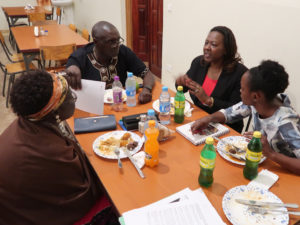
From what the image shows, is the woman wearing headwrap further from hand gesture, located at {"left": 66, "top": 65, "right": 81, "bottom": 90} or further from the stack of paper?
hand gesture, located at {"left": 66, "top": 65, "right": 81, "bottom": 90}

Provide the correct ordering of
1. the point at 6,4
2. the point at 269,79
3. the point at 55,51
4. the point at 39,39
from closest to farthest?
the point at 269,79, the point at 55,51, the point at 39,39, the point at 6,4

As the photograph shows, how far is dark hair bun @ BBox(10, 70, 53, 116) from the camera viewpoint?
3.70 feet

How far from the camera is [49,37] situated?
160 inches

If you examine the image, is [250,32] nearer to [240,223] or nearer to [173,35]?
[173,35]

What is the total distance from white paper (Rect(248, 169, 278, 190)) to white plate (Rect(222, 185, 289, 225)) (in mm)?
54

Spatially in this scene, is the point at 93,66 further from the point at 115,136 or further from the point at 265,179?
the point at 265,179

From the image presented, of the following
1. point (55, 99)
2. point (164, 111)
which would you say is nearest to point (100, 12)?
point (164, 111)

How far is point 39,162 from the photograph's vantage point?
1.13 metres

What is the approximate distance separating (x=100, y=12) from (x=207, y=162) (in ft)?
18.1

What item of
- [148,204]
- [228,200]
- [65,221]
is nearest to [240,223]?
[228,200]

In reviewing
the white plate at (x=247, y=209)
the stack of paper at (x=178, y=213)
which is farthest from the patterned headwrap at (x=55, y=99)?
the white plate at (x=247, y=209)

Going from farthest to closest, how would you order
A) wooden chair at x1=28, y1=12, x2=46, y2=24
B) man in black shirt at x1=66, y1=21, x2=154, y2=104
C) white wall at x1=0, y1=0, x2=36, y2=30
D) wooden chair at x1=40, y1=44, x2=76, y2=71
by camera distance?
white wall at x1=0, y1=0, x2=36, y2=30 → wooden chair at x1=28, y1=12, x2=46, y2=24 → wooden chair at x1=40, y1=44, x2=76, y2=71 → man in black shirt at x1=66, y1=21, x2=154, y2=104

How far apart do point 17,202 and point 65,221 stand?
0.25m

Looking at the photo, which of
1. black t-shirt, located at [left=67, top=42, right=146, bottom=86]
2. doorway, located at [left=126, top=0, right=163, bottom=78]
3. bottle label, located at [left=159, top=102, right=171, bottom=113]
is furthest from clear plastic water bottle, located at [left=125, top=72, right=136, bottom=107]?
doorway, located at [left=126, top=0, right=163, bottom=78]
